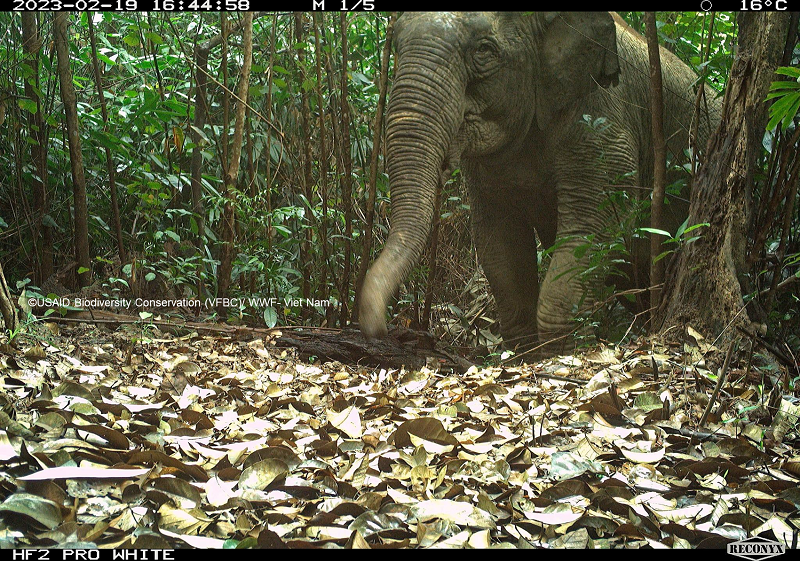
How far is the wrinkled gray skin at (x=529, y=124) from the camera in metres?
3.33

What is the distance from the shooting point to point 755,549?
133cm

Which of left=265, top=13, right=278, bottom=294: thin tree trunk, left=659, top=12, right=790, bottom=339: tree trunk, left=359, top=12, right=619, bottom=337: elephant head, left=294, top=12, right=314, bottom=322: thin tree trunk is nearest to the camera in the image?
left=659, top=12, right=790, bottom=339: tree trunk

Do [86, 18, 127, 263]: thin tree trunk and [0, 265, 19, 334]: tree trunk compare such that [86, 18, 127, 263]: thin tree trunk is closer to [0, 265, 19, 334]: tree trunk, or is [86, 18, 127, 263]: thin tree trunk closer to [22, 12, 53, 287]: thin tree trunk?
[22, 12, 53, 287]: thin tree trunk

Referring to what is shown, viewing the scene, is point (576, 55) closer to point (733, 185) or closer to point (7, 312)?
point (733, 185)

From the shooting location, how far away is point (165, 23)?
3.71 meters

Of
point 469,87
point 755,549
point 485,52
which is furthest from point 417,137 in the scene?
point 755,549

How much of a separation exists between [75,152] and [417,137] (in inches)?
61.4

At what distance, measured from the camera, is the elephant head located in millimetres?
3260

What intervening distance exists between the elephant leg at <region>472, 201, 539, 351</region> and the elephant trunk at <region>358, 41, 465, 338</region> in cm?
105

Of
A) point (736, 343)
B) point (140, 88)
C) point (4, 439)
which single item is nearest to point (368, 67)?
point (140, 88)

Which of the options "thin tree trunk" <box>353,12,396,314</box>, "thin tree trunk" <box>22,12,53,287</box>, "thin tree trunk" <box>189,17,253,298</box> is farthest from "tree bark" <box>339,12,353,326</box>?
"thin tree trunk" <box>22,12,53,287</box>

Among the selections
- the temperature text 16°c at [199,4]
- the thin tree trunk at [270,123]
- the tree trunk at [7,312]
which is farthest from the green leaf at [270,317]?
the temperature text 16°c at [199,4]

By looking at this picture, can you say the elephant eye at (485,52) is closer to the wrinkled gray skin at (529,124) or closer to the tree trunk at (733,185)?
the wrinkled gray skin at (529,124)

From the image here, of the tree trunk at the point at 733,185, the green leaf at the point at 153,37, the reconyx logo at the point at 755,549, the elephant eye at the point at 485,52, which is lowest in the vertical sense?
the reconyx logo at the point at 755,549
